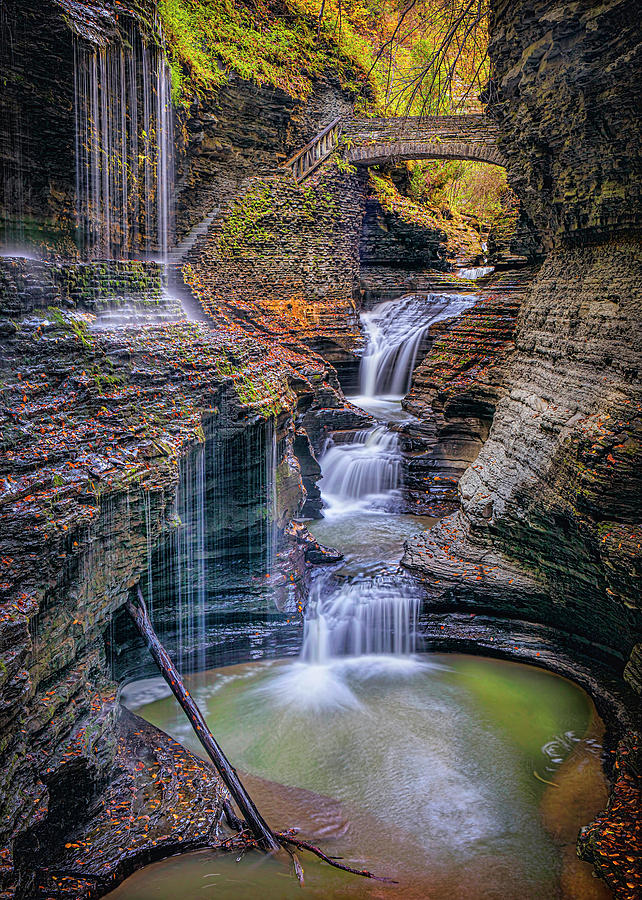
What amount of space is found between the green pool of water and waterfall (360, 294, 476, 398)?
900 cm

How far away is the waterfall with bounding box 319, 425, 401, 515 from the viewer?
11734mm

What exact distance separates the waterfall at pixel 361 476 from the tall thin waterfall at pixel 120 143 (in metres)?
5.14

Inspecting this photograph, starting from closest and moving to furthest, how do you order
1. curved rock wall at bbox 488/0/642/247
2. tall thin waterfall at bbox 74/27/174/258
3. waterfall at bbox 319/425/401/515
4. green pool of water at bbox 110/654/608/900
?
green pool of water at bbox 110/654/608/900
curved rock wall at bbox 488/0/642/247
tall thin waterfall at bbox 74/27/174/258
waterfall at bbox 319/425/401/515

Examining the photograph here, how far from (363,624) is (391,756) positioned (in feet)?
6.57

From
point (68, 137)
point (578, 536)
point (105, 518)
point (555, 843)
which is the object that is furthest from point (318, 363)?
point (555, 843)

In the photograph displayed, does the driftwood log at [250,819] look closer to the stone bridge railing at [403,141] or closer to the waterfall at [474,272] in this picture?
the stone bridge railing at [403,141]

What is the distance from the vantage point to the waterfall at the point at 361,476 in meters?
11.7

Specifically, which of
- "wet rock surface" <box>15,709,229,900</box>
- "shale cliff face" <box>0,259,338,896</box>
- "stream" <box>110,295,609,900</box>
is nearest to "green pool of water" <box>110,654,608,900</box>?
"stream" <box>110,295,609,900</box>

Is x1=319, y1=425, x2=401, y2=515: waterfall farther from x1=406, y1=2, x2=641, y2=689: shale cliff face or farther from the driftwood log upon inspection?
the driftwood log

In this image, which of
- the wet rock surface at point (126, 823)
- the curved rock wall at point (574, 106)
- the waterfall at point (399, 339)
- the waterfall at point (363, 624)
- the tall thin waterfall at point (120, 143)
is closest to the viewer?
the wet rock surface at point (126, 823)

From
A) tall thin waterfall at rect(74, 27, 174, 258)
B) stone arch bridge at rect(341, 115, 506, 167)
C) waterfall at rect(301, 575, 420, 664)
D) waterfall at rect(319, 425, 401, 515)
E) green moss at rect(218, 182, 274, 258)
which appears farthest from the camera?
stone arch bridge at rect(341, 115, 506, 167)

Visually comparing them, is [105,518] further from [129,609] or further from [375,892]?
[375,892]

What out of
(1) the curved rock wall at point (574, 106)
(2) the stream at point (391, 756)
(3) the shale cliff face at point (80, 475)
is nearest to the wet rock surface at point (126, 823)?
(3) the shale cliff face at point (80, 475)

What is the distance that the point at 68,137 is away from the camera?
8.00 meters
